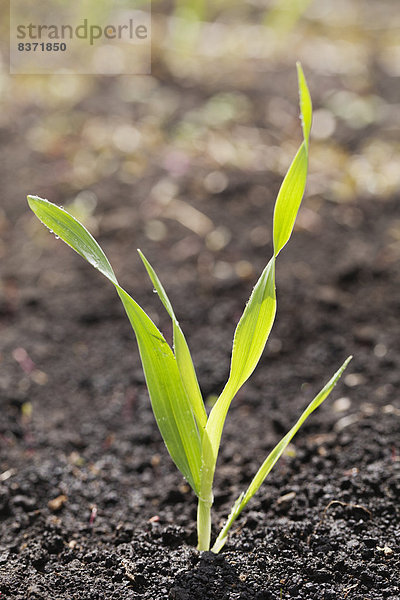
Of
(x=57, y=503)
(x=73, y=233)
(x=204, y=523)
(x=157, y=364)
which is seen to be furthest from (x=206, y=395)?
(x=73, y=233)

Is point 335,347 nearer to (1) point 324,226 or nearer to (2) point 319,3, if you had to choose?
(1) point 324,226

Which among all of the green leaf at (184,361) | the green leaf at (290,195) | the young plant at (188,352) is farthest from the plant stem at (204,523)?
the green leaf at (290,195)

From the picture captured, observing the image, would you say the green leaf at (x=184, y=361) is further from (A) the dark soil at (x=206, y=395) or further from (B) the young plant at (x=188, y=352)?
(A) the dark soil at (x=206, y=395)

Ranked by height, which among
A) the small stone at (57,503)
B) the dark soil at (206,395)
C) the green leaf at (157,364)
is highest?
the green leaf at (157,364)

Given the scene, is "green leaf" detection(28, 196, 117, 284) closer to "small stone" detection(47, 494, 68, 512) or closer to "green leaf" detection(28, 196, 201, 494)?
"green leaf" detection(28, 196, 201, 494)

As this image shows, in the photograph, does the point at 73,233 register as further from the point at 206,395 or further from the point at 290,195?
the point at 206,395

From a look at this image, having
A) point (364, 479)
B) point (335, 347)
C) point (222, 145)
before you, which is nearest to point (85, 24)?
point (222, 145)
